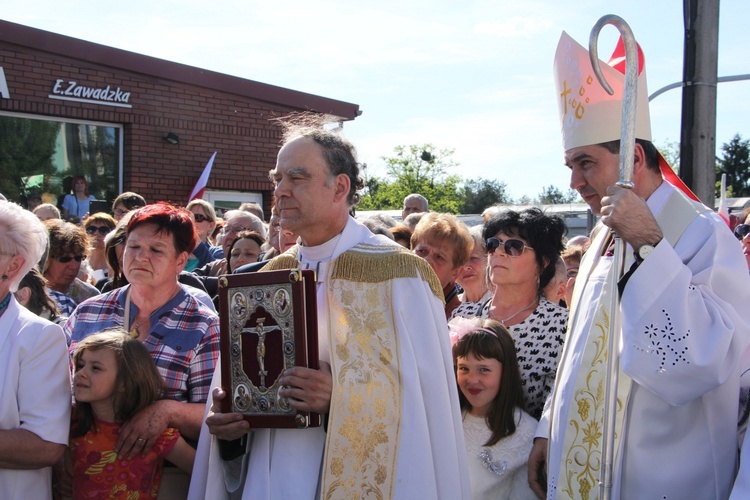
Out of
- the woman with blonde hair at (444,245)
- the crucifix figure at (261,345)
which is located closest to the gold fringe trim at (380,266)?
the crucifix figure at (261,345)

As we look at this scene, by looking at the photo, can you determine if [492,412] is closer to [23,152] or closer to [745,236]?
[745,236]

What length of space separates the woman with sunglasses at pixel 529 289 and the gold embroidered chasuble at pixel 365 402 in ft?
3.34

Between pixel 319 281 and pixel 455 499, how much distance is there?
103cm

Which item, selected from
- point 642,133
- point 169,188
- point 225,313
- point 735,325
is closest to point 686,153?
point 642,133

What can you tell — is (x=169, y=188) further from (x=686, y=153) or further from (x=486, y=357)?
(x=486, y=357)

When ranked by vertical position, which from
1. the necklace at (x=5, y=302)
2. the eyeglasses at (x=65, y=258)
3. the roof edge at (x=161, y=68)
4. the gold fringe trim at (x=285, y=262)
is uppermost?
the roof edge at (x=161, y=68)

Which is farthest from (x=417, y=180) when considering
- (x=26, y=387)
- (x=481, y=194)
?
(x=26, y=387)

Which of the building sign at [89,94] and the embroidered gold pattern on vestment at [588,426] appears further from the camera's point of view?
the building sign at [89,94]

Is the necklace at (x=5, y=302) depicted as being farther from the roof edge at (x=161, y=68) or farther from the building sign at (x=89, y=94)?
the building sign at (x=89, y=94)

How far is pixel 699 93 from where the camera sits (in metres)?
5.66

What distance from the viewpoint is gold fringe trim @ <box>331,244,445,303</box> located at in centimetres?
318

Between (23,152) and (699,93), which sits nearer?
(699,93)

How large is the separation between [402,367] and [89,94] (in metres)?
11.8

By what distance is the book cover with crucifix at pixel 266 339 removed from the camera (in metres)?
2.99
